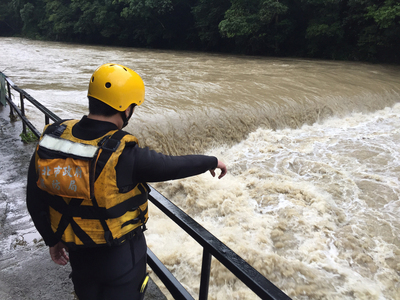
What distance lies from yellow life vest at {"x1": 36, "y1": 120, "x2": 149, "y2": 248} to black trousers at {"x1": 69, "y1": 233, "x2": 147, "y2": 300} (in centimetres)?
9

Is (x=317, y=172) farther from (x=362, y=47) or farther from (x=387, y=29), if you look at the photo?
(x=362, y=47)

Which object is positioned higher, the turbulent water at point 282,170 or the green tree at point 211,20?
the green tree at point 211,20

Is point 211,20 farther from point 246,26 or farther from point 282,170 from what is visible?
point 282,170

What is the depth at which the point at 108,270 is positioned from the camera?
1.28 metres

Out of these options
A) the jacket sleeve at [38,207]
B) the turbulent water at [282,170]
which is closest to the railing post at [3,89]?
the turbulent water at [282,170]

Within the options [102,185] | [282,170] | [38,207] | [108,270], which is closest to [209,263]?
[108,270]

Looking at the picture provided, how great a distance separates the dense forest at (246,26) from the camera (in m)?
15.8

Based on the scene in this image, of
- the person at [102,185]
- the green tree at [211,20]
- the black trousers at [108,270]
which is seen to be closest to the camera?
the person at [102,185]

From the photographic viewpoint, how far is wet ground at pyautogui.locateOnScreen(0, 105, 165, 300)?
6.97 ft

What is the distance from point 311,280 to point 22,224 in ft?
10.0

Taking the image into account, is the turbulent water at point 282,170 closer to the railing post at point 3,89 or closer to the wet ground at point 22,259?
the railing post at point 3,89

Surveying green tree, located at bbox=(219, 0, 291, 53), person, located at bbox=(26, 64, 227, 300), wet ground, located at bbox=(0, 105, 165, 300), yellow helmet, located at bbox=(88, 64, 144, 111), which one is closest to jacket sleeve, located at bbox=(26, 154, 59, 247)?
person, located at bbox=(26, 64, 227, 300)

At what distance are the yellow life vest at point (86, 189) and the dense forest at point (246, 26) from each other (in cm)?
1555

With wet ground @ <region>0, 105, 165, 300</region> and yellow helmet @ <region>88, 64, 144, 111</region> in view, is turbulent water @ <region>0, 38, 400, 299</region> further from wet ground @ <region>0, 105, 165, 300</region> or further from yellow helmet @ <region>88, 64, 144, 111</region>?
yellow helmet @ <region>88, 64, 144, 111</region>
